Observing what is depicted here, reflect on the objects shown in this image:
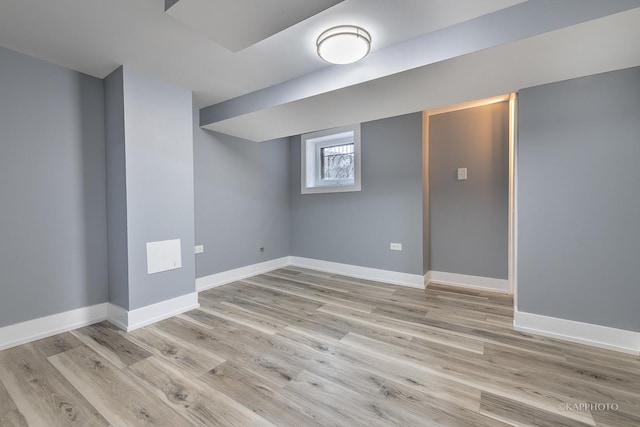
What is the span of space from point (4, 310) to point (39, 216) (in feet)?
2.40

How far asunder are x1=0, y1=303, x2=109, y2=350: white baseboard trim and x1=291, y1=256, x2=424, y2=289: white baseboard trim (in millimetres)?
2678

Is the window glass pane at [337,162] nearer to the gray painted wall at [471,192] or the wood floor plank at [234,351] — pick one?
the gray painted wall at [471,192]

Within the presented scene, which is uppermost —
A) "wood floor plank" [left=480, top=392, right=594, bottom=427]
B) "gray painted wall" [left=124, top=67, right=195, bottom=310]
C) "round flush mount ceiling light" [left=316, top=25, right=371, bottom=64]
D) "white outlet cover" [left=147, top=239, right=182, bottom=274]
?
"round flush mount ceiling light" [left=316, top=25, right=371, bottom=64]

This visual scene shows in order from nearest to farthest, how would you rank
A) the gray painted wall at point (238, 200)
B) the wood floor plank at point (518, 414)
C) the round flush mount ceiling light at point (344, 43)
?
the wood floor plank at point (518, 414), the round flush mount ceiling light at point (344, 43), the gray painted wall at point (238, 200)

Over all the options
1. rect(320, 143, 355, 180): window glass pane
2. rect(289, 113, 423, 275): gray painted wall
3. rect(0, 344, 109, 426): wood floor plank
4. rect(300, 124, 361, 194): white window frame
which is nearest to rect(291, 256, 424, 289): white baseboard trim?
rect(289, 113, 423, 275): gray painted wall

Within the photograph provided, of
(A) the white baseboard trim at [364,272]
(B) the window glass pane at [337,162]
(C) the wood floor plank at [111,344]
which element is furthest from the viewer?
(B) the window glass pane at [337,162]

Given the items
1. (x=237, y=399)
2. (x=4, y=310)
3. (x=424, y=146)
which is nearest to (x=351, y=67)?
(x=424, y=146)

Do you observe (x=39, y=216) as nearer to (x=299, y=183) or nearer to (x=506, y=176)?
(x=299, y=183)

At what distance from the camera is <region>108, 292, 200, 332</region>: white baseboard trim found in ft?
7.40

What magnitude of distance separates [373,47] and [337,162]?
8.10 feet

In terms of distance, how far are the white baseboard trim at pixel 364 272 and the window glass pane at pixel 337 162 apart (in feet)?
4.70

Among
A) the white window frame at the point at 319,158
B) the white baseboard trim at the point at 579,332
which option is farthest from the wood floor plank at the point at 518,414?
the white window frame at the point at 319,158

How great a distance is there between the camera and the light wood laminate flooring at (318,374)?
132cm

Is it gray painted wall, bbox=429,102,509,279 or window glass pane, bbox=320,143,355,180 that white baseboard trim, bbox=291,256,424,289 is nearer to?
gray painted wall, bbox=429,102,509,279
